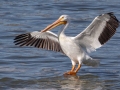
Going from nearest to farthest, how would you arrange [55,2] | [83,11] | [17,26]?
[17,26], [83,11], [55,2]

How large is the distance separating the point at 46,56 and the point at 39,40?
1510mm

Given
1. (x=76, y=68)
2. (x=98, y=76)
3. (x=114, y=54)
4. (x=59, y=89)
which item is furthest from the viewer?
(x=114, y=54)

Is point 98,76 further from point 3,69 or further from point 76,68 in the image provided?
point 3,69

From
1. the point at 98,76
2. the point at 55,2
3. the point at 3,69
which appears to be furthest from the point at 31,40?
the point at 55,2

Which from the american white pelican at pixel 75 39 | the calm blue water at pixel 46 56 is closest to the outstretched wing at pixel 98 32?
the american white pelican at pixel 75 39

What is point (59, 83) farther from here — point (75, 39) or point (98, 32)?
point (98, 32)

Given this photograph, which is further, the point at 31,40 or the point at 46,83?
the point at 31,40

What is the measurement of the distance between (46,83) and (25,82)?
462mm

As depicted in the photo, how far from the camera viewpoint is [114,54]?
14.8m

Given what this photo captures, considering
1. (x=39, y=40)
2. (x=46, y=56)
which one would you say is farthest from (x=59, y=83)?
(x=46, y=56)

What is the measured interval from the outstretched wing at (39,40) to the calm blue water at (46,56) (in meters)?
0.60

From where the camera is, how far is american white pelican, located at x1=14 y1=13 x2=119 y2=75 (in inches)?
497

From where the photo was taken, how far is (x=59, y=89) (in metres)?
11.7

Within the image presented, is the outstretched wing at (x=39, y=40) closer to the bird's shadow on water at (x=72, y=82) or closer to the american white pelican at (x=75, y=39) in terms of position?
the american white pelican at (x=75, y=39)
